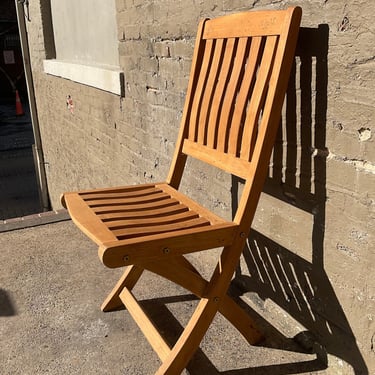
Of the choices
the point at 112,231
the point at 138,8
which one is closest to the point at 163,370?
the point at 112,231

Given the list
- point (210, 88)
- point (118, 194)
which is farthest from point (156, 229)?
point (210, 88)

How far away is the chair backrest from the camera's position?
1.65 metres

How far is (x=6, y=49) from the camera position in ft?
58.3

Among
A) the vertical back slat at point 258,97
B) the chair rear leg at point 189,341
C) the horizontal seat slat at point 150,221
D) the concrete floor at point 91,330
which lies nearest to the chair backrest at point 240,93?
the vertical back slat at point 258,97

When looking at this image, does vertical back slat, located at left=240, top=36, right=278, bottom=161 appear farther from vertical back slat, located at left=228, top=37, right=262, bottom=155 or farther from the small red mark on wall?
the small red mark on wall

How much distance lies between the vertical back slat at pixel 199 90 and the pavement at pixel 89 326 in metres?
0.76

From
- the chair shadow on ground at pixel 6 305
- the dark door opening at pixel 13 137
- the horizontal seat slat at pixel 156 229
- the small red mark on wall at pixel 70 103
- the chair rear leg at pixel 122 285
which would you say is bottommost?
the dark door opening at pixel 13 137

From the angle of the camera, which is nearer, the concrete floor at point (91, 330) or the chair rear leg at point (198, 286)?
the chair rear leg at point (198, 286)

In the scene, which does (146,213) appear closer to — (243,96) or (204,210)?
(204,210)

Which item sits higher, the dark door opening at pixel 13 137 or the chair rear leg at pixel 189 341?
the chair rear leg at pixel 189 341

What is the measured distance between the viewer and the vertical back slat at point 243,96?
5.86ft

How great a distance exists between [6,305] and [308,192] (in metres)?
1.53

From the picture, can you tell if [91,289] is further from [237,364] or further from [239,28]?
[239,28]

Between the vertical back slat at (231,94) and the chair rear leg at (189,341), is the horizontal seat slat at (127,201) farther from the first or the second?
the chair rear leg at (189,341)
